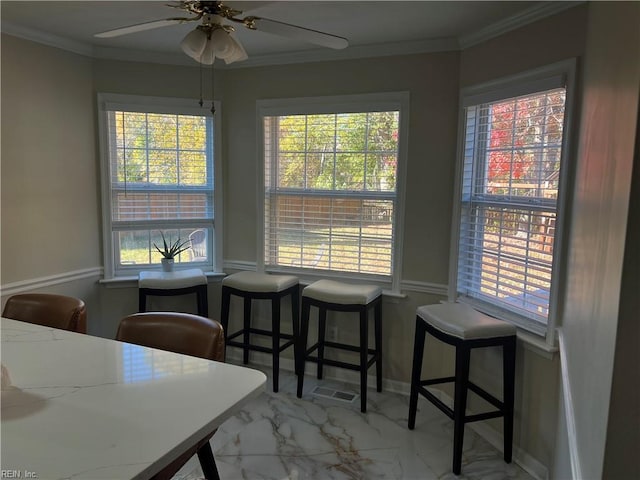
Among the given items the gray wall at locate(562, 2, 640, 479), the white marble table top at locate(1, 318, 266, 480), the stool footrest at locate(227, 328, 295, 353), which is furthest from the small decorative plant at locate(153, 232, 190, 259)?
the gray wall at locate(562, 2, 640, 479)

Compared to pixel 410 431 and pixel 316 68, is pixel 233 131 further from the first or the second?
pixel 410 431

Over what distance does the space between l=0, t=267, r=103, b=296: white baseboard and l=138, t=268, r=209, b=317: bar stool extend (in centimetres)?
38

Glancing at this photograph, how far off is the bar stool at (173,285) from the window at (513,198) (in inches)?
70.6

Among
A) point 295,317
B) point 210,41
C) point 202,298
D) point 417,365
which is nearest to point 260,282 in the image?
point 295,317

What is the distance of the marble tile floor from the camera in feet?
7.80

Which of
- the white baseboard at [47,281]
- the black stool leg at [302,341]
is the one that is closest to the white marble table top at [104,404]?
the white baseboard at [47,281]

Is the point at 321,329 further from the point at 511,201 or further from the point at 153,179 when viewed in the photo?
the point at 153,179

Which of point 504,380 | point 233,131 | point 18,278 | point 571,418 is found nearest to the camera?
point 571,418

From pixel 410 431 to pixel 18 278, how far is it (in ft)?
8.67

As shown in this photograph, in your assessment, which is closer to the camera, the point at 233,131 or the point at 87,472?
the point at 87,472

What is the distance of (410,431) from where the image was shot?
9.10 feet

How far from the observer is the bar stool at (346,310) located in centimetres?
296

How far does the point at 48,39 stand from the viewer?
3.03 m

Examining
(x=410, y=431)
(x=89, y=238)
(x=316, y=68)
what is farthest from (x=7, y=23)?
(x=410, y=431)
